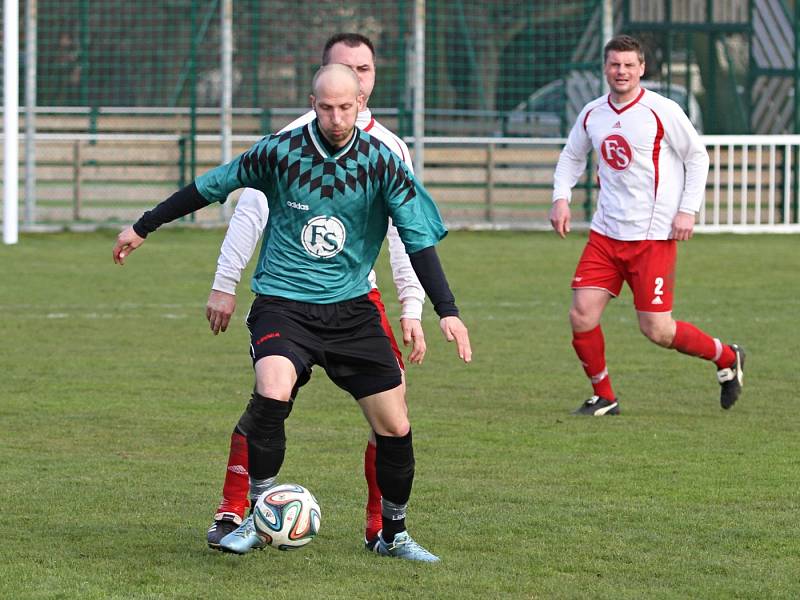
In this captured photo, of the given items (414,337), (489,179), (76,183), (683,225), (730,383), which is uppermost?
(683,225)

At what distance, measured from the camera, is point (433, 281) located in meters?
5.48

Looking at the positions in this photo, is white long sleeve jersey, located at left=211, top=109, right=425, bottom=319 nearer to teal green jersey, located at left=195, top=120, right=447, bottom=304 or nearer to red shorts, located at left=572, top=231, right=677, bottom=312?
teal green jersey, located at left=195, top=120, right=447, bottom=304

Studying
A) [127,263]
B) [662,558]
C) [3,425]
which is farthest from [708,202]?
[662,558]

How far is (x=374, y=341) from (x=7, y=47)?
14.1 m

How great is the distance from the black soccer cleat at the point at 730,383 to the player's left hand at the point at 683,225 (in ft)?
2.75

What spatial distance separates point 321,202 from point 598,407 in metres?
3.89

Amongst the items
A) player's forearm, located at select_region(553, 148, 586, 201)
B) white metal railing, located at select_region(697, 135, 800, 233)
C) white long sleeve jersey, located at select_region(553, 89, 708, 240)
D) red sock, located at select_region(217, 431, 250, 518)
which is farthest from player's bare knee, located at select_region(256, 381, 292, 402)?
white metal railing, located at select_region(697, 135, 800, 233)

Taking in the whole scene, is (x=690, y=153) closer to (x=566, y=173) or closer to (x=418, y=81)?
(x=566, y=173)

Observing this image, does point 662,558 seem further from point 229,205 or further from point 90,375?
point 229,205

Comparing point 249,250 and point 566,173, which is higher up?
point 566,173

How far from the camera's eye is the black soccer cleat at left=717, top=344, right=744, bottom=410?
9.10 meters

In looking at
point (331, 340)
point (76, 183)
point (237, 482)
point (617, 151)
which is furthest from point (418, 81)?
point (331, 340)

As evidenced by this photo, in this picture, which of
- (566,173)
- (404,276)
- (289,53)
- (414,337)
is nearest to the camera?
(414,337)

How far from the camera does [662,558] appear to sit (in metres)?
5.54
